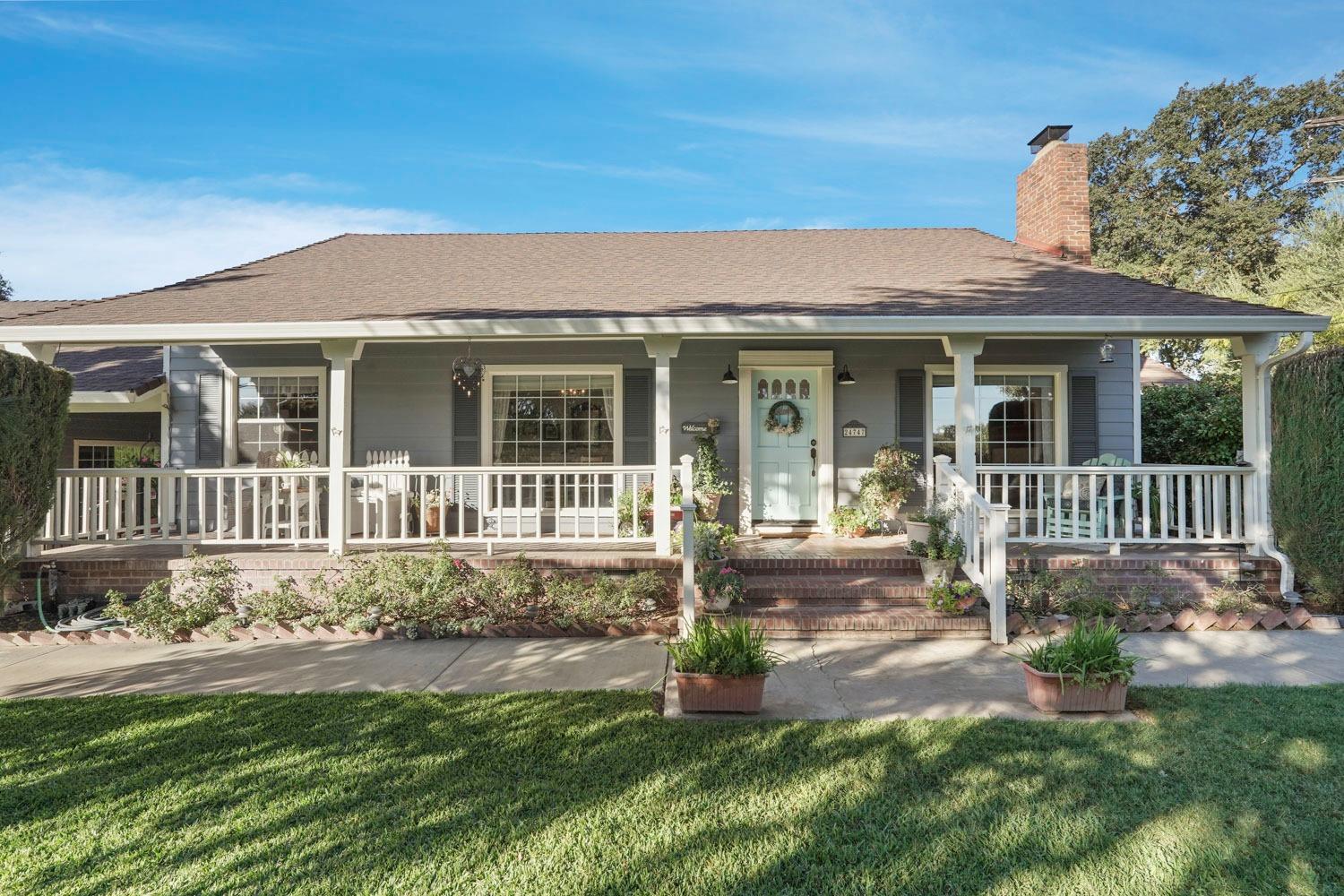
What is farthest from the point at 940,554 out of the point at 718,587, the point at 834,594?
the point at 718,587

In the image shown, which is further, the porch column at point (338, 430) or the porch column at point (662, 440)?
the porch column at point (338, 430)

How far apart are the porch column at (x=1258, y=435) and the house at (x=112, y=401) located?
1155 centimetres

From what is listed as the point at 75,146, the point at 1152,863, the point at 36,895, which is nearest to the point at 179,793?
the point at 36,895

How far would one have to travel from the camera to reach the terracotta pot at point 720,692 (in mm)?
4000

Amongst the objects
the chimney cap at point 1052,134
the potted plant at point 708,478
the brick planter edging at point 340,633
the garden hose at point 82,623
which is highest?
the chimney cap at point 1052,134

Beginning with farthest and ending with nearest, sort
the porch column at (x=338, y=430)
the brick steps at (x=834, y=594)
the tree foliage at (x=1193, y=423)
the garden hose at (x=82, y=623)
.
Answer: the tree foliage at (x=1193, y=423)
the porch column at (x=338, y=430)
the brick steps at (x=834, y=594)
the garden hose at (x=82, y=623)

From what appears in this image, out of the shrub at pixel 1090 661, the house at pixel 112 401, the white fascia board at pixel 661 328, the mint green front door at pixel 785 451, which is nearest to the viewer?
the shrub at pixel 1090 661

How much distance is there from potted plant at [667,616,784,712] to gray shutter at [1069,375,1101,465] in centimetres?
612

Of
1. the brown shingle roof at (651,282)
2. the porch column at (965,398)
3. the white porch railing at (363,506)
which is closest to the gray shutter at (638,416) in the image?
the white porch railing at (363,506)

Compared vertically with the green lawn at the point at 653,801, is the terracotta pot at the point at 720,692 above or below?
above

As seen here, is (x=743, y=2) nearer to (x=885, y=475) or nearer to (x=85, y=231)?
(x=885, y=475)

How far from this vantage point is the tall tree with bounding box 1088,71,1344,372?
26406mm

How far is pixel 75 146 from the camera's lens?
1327 cm

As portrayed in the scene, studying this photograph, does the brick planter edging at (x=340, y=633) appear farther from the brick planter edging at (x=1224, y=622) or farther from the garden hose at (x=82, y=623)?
the brick planter edging at (x=1224, y=622)
